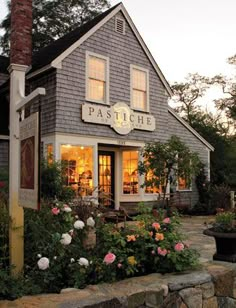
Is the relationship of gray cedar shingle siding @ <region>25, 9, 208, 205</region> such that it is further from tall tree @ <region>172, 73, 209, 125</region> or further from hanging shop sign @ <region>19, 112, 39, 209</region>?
tall tree @ <region>172, 73, 209, 125</region>

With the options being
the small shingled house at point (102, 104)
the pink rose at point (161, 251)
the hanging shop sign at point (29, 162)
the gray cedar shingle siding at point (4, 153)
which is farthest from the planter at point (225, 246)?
the gray cedar shingle siding at point (4, 153)

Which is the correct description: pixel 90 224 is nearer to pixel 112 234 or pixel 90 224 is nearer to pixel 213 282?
pixel 112 234

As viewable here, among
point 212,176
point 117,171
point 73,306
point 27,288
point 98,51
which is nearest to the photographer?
point 73,306

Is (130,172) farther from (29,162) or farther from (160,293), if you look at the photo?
(29,162)

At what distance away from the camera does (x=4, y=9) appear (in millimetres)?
25141

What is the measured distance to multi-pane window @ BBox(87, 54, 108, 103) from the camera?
11242 mm

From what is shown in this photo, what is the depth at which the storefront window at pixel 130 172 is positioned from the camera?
498 inches

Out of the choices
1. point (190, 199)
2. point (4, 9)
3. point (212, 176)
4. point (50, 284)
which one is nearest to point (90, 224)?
point (50, 284)

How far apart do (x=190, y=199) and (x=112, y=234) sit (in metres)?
11.1

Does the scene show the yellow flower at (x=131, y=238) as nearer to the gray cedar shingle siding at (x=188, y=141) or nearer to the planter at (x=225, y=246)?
the planter at (x=225, y=246)

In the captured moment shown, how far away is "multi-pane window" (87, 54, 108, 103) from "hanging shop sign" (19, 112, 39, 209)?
7759 mm

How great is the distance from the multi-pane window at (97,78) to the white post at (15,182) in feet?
23.9

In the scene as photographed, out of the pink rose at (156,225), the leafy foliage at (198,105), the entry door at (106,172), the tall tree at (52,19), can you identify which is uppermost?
the tall tree at (52,19)

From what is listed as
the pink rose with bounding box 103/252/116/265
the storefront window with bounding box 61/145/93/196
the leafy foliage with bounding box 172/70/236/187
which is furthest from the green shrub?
the leafy foliage with bounding box 172/70/236/187
